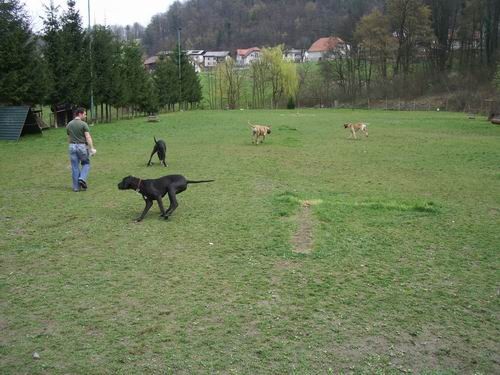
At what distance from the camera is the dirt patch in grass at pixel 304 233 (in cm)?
679

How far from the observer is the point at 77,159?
10.4m

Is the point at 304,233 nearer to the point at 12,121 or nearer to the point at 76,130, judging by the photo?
the point at 76,130

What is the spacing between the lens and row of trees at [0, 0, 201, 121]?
23.4m

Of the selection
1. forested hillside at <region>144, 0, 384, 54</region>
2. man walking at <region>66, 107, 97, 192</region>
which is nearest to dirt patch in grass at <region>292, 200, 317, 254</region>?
man walking at <region>66, 107, 97, 192</region>

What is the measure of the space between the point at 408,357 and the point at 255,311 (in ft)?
4.96

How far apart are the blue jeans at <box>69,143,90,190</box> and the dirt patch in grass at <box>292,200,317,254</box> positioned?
15.9 ft

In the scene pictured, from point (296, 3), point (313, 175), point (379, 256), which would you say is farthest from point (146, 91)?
point (296, 3)

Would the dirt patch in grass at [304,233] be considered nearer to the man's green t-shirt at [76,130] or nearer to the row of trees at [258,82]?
the man's green t-shirt at [76,130]

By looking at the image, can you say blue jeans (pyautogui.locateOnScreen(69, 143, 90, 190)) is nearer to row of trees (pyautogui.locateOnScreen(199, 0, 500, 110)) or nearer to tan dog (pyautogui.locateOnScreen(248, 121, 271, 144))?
tan dog (pyautogui.locateOnScreen(248, 121, 271, 144))

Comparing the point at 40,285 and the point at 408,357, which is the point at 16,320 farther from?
the point at 408,357

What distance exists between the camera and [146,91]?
40.7 meters

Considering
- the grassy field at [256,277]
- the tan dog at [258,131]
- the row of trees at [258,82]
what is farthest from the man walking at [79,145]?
the row of trees at [258,82]

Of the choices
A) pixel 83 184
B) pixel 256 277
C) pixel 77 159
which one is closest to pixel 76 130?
pixel 77 159

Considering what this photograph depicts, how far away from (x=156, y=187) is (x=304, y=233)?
257 cm
